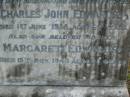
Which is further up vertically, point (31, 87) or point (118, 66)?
point (118, 66)

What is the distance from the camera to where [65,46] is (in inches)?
121

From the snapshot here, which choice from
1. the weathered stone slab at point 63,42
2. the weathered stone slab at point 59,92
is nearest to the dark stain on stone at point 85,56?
the weathered stone slab at point 63,42

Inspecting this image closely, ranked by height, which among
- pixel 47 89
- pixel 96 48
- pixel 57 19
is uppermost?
pixel 57 19

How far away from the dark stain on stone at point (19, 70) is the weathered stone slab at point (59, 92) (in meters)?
0.15

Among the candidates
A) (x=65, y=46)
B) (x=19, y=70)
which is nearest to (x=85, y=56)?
(x=65, y=46)

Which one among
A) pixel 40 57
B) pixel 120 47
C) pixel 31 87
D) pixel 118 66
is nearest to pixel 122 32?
pixel 120 47

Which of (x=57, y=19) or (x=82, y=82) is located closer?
(x=57, y=19)

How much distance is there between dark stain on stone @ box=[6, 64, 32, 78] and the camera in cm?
314

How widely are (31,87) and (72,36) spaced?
2.45 ft

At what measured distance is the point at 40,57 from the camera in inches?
122

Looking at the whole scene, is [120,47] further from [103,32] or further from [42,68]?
[42,68]

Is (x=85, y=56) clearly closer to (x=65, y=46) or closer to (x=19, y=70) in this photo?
(x=65, y=46)

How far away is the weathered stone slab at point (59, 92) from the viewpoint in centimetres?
315

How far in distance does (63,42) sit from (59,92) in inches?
22.5
